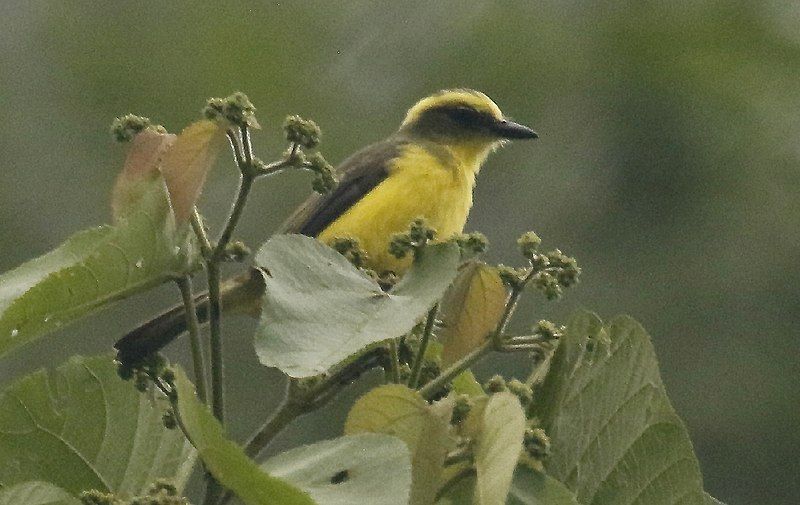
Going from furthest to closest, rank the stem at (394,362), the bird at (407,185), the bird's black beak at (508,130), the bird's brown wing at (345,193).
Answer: the bird's black beak at (508,130), the bird's brown wing at (345,193), the bird at (407,185), the stem at (394,362)

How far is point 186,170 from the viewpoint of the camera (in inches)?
61.0

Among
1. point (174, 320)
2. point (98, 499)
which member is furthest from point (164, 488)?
point (174, 320)

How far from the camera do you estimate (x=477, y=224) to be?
22.0 ft

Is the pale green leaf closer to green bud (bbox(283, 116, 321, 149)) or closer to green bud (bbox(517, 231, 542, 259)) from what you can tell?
green bud (bbox(283, 116, 321, 149))

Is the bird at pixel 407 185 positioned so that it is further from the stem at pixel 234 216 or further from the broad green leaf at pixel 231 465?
the broad green leaf at pixel 231 465

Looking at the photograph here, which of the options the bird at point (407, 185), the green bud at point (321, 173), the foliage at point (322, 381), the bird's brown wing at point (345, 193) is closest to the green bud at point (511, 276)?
the foliage at point (322, 381)

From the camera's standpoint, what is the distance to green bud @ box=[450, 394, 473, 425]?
1.54 metres

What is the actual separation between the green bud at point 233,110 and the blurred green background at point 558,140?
3.82 m

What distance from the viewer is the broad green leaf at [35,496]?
4.52 ft

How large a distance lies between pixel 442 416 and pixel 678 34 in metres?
5.50

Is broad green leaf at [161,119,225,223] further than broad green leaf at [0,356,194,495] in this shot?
No

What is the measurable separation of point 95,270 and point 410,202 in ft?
8.19

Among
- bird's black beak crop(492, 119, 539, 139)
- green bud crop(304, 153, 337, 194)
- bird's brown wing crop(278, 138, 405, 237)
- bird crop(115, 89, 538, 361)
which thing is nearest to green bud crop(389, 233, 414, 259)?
green bud crop(304, 153, 337, 194)

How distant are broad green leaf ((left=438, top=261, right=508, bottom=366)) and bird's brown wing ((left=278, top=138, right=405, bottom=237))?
1.95 metres
